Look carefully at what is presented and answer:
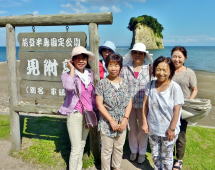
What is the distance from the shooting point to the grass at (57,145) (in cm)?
432

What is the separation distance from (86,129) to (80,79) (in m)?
0.77

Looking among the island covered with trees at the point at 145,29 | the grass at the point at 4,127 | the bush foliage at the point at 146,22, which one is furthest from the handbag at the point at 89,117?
the bush foliage at the point at 146,22

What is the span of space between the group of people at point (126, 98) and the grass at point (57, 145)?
0.73 metres

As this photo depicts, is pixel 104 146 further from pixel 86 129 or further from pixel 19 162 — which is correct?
pixel 19 162

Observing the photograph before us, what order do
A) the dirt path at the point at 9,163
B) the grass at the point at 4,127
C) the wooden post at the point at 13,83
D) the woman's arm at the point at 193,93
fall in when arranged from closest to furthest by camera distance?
the woman's arm at the point at 193,93 < the dirt path at the point at 9,163 < the wooden post at the point at 13,83 < the grass at the point at 4,127

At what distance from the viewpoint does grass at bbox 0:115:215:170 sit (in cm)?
432

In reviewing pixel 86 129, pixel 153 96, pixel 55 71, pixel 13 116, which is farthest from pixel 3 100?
pixel 153 96

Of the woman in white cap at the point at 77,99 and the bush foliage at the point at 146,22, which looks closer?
the woman in white cap at the point at 77,99

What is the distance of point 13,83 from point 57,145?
142 cm

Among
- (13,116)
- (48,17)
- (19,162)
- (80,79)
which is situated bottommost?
(19,162)

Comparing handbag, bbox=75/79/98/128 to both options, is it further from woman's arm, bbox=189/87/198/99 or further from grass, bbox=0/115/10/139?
grass, bbox=0/115/10/139

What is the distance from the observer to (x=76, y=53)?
3469 millimetres

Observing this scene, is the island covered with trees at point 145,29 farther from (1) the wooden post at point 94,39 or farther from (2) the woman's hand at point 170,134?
(2) the woman's hand at point 170,134

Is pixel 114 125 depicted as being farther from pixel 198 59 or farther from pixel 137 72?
pixel 198 59
